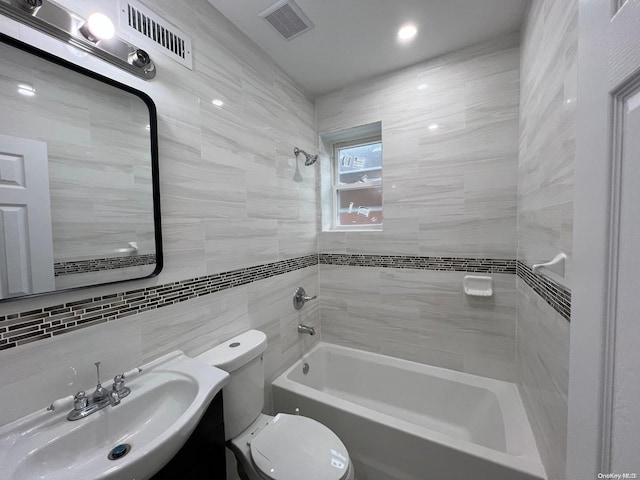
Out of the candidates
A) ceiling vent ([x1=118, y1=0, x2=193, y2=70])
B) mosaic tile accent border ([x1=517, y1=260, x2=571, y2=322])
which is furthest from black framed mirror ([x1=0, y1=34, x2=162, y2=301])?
mosaic tile accent border ([x1=517, y1=260, x2=571, y2=322])

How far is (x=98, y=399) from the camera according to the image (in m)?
0.84

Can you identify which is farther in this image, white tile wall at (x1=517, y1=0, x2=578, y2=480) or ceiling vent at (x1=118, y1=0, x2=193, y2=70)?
ceiling vent at (x1=118, y1=0, x2=193, y2=70)

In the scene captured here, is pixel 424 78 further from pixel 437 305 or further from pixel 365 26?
pixel 437 305

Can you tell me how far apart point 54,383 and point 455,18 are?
2.42m

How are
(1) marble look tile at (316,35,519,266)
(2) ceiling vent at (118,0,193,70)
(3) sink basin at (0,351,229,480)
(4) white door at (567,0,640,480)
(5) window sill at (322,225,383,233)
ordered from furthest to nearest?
1. (5) window sill at (322,225,383,233)
2. (1) marble look tile at (316,35,519,266)
3. (2) ceiling vent at (118,0,193,70)
4. (3) sink basin at (0,351,229,480)
5. (4) white door at (567,0,640,480)

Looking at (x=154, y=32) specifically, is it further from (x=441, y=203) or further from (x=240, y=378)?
(x=441, y=203)

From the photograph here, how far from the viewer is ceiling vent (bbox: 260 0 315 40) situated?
1298 millimetres

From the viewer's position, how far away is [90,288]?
0.89 m

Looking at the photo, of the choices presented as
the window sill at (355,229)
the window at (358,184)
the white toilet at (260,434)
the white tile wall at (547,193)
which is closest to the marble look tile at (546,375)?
the white tile wall at (547,193)

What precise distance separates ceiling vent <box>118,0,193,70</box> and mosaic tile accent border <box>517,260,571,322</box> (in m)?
1.81

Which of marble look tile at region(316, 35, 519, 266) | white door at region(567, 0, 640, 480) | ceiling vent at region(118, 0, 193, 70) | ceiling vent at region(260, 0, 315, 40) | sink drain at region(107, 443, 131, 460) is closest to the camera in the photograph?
white door at region(567, 0, 640, 480)

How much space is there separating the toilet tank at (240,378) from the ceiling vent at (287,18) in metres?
1.76

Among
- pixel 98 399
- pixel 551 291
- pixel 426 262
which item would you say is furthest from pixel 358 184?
pixel 98 399

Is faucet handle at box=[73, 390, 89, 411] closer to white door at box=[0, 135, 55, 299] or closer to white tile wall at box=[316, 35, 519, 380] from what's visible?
white door at box=[0, 135, 55, 299]
